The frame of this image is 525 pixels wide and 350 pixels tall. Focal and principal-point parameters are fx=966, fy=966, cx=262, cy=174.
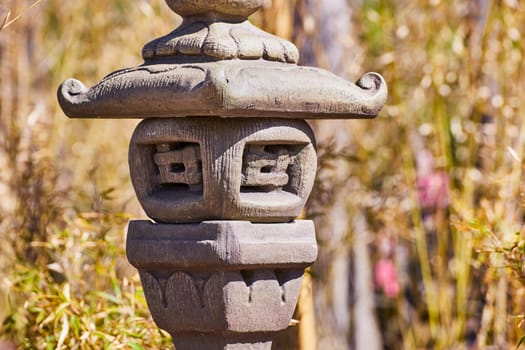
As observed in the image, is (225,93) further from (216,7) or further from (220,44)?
(216,7)

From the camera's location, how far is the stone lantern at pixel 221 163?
Result: 2316 mm

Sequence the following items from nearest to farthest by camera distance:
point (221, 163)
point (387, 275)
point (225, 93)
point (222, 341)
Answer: point (225, 93) → point (221, 163) → point (222, 341) → point (387, 275)

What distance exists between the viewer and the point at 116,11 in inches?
320

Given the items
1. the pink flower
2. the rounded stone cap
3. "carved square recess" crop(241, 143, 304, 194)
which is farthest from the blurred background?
"carved square recess" crop(241, 143, 304, 194)

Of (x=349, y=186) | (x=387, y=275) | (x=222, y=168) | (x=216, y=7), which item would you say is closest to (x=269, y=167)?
(x=222, y=168)

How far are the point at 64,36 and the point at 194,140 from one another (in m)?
4.30

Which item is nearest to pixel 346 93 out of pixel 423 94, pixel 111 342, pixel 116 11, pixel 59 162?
pixel 111 342

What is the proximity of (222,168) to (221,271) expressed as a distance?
256 millimetres

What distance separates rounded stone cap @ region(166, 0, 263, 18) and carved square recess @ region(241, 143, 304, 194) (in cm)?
37

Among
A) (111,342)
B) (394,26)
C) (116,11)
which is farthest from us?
(116,11)

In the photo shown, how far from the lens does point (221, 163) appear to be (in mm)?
2309

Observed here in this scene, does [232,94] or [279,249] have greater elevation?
[232,94]

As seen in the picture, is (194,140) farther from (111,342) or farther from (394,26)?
(394,26)

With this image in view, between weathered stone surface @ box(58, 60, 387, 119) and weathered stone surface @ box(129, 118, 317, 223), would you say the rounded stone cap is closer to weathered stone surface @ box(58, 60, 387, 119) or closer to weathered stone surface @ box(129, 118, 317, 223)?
weathered stone surface @ box(58, 60, 387, 119)
